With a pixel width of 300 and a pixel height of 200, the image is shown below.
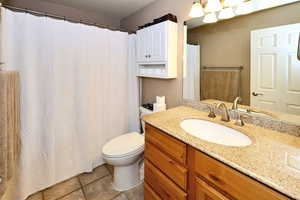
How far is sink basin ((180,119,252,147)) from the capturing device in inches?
41.4

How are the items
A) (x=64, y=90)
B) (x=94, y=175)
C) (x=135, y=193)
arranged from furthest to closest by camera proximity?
(x=94, y=175) < (x=64, y=90) < (x=135, y=193)

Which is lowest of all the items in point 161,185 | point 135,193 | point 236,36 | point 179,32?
point 135,193

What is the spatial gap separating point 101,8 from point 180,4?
1280mm

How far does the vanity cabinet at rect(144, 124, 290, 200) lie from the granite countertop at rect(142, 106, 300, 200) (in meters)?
0.04

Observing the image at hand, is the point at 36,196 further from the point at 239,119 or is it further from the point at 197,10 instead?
the point at 197,10

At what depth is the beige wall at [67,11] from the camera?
197cm

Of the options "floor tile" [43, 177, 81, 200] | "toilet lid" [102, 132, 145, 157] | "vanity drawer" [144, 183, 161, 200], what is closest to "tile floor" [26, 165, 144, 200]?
"floor tile" [43, 177, 81, 200]

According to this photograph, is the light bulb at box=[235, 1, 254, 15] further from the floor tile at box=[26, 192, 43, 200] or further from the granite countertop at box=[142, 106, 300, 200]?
the floor tile at box=[26, 192, 43, 200]

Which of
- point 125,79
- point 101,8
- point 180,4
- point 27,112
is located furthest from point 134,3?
point 27,112

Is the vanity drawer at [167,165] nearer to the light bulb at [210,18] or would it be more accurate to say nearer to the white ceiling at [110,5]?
the light bulb at [210,18]

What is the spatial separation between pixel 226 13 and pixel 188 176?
4.26 ft

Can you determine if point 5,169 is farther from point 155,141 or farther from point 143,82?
point 143,82

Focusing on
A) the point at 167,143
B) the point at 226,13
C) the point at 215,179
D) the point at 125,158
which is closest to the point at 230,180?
the point at 215,179

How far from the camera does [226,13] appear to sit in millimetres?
1307
